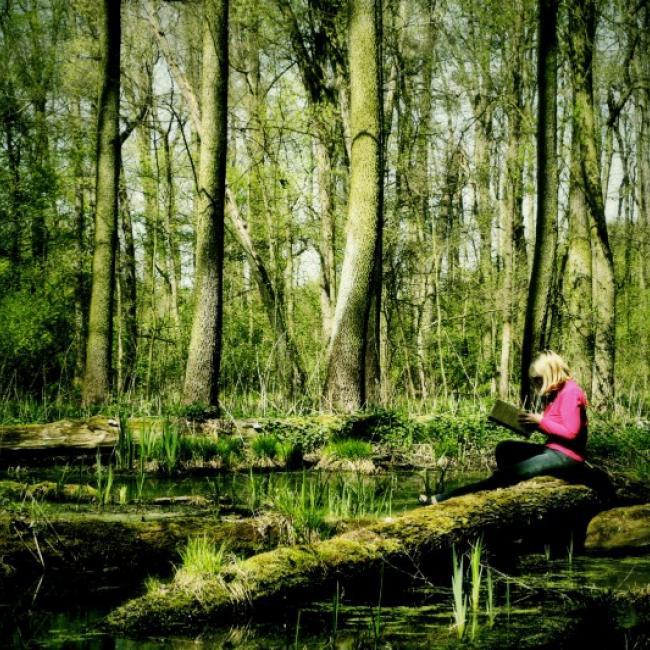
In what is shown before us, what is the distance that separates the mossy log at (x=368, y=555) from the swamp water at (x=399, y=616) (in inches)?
3.3

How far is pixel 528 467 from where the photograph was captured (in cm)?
520

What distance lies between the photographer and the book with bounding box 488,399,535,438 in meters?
5.16

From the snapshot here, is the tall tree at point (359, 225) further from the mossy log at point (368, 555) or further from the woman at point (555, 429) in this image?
the mossy log at point (368, 555)

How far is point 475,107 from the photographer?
63.3 feet

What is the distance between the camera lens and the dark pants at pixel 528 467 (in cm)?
510

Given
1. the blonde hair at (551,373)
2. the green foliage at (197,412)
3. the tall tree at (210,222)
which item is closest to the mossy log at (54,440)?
the green foliage at (197,412)

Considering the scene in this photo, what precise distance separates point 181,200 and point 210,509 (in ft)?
63.3

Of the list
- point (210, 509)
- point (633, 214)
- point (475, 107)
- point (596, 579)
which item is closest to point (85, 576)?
point (210, 509)

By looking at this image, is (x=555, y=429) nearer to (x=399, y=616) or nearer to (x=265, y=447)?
(x=399, y=616)

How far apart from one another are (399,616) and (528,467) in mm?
2306

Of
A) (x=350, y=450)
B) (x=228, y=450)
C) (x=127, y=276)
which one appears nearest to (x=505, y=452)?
(x=350, y=450)

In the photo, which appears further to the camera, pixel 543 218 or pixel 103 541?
pixel 543 218

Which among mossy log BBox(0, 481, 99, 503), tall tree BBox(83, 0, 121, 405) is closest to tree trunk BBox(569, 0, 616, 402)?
tall tree BBox(83, 0, 121, 405)

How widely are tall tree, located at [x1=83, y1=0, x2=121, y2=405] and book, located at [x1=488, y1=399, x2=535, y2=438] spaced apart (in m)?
9.08
